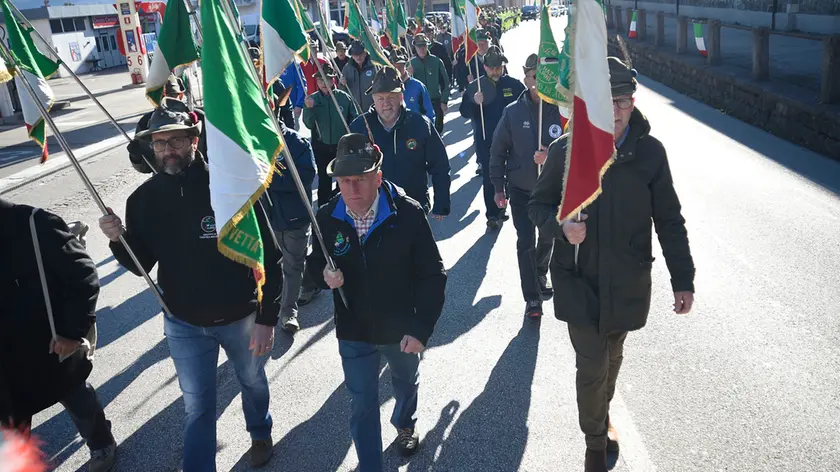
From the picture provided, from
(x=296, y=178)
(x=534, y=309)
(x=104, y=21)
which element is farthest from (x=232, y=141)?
(x=104, y=21)

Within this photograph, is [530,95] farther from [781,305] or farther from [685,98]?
[685,98]

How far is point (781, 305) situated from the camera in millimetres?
6172

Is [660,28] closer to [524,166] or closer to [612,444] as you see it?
[524,166]

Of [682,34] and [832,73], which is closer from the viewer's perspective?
[832,73]

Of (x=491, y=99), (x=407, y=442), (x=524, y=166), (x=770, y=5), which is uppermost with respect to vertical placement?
(x=770, y=5)

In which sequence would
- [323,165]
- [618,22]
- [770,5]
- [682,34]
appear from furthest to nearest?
[618,22] → [770,5] → [682,34] → [323,165]

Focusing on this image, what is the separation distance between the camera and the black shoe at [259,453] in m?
4.42

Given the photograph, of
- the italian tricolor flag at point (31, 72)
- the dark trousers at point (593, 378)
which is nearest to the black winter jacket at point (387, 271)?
the dark trousers at point (593, 378)

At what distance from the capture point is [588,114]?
11.4 feet

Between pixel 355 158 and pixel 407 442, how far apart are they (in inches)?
70.2

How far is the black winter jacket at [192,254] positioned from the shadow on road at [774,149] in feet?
27.5

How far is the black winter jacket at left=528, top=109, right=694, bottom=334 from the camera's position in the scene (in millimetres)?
3715

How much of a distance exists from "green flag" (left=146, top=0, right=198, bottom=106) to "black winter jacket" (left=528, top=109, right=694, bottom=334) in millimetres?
3275

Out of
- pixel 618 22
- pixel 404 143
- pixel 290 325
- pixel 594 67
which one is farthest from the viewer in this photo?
pixel 618 22
